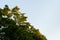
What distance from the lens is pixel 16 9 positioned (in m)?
60.4

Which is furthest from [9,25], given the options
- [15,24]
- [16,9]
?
[16,9]

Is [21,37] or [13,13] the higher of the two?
[13,13]

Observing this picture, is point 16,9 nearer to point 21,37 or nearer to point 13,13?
point 13,13

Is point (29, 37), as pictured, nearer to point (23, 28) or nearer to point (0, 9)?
point (23, 28)

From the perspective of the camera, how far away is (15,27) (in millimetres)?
55750

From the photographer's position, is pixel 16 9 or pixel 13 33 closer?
pixel 13 33

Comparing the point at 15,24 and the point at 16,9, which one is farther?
the point at 16,9

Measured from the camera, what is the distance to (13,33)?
182ft

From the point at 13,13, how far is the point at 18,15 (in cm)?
84

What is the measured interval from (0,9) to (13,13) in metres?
1.89

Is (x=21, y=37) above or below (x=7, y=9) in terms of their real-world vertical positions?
below

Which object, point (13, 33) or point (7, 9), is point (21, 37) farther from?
point (7, 9)

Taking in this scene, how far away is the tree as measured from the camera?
55375mm

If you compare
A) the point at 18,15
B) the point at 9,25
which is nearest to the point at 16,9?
the point at 18,15
